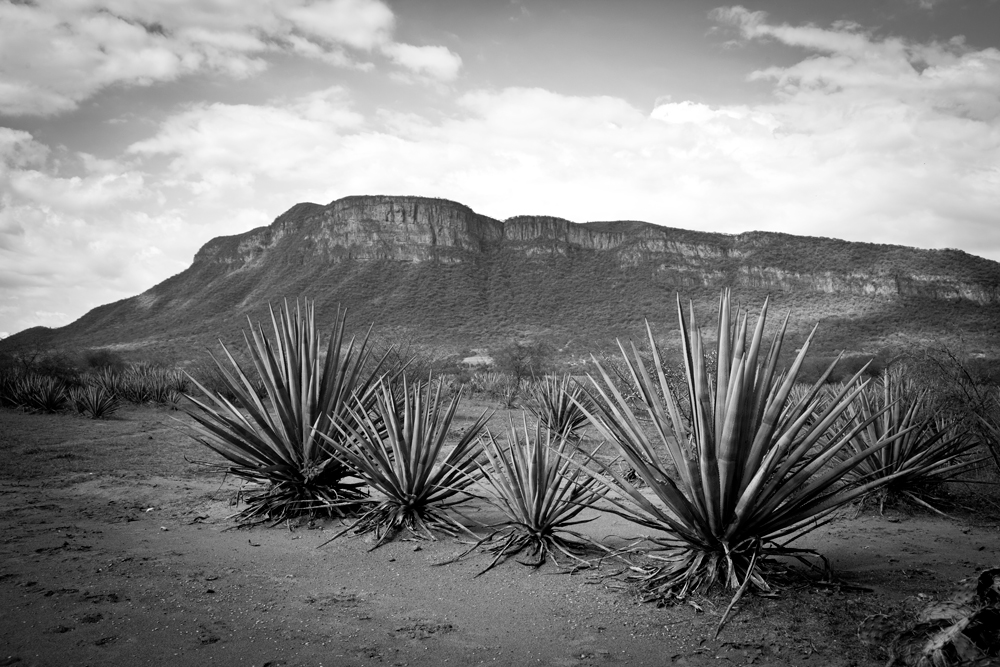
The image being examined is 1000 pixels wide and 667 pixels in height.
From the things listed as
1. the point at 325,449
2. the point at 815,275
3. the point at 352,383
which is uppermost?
the point at 815,275

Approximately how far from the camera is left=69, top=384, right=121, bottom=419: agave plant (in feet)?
52.3

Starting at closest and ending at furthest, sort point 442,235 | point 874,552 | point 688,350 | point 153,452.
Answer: point 688,350
point 874,552
point 153,452
point 442,235

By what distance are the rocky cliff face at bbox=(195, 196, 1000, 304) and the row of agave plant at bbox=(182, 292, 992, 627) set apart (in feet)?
215

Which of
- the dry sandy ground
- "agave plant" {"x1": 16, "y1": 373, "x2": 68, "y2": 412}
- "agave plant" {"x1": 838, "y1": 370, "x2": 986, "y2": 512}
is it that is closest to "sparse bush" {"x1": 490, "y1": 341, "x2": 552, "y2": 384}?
"agave plant" {"x1": 16, "y1": 373, "x2": 68, "y2": 412}

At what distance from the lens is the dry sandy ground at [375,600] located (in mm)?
3252

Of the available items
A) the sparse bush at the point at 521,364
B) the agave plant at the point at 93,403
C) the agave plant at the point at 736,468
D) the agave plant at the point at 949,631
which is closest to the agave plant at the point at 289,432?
the agave plant at the point at 736,468

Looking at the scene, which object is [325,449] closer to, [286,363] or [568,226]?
[286,363]

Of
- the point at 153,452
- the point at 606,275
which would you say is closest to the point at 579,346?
the point at 606,275

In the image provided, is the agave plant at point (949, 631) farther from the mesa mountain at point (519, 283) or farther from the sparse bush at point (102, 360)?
the mesa mountain at point (519, 283)

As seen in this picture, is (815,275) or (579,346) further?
(815,275)

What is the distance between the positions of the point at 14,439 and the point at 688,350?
1351cm

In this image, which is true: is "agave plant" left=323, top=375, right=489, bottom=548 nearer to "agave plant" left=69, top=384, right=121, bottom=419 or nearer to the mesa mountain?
"agave plant" left=69, top=384, right=121, bottom=419

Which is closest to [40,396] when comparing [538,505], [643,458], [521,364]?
[538,505]

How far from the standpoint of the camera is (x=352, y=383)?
21.8 ft
